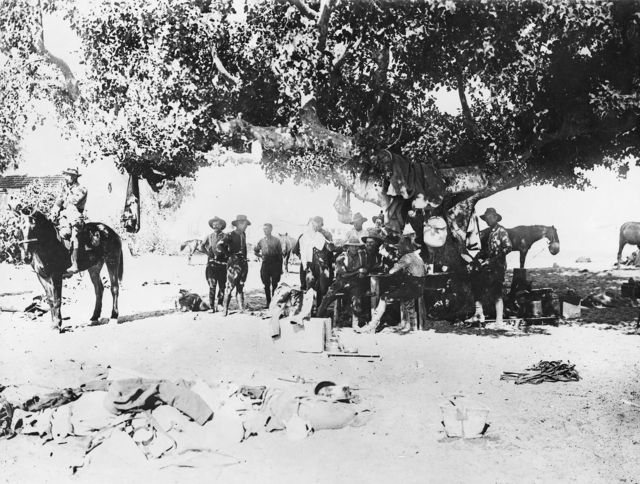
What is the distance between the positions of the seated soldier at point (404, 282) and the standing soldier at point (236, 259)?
223 centimetres

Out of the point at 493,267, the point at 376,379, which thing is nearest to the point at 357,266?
the point at 493,267

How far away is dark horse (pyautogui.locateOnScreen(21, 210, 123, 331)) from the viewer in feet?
27.5

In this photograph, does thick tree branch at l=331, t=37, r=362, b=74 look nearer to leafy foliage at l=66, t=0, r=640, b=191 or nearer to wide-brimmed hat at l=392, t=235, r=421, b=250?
leafy foliage at l=66, t=0, r=640, b=191

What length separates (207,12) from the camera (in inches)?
359

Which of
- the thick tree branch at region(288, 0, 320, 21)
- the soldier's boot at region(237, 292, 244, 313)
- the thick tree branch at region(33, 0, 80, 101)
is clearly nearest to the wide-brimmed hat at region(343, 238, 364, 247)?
the soldier's boot at region(237, 292, 244, 313)

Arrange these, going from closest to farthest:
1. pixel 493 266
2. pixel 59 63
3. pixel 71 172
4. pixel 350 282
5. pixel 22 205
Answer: pixel 22 205, pixel 71 172, pixel 59 63, pixel 350 282, pixel 493 266

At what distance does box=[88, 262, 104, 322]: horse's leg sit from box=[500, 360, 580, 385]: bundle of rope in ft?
18.1

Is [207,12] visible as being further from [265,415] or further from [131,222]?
[265,415]

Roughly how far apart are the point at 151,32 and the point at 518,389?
731 centimetres

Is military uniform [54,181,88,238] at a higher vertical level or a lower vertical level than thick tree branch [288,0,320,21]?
lower

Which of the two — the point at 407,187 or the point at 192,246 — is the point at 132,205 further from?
the point at 407,187

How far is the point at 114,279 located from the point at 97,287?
11.0 inches

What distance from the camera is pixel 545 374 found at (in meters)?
7.24

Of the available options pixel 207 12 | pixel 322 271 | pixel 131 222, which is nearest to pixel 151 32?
pixel 207 12
